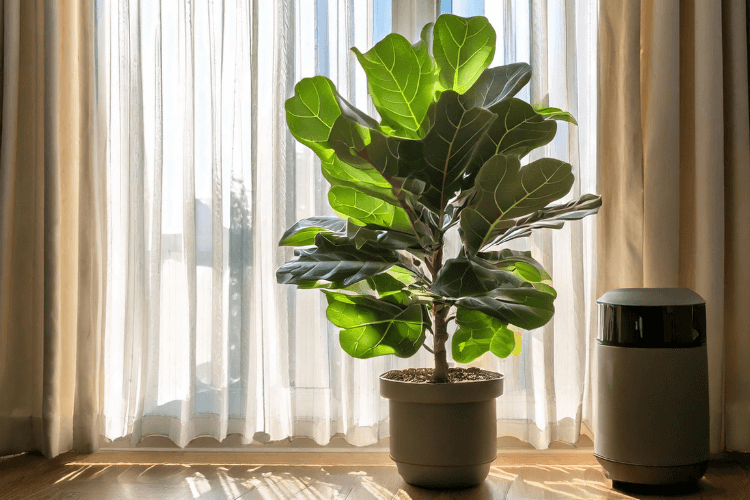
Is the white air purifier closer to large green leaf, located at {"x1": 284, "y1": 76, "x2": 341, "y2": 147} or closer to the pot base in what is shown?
the pot base

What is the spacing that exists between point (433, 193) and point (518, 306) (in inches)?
10.9

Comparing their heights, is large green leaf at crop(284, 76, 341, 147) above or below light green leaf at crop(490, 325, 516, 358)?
above

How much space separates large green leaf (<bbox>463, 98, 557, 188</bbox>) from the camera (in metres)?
1.19

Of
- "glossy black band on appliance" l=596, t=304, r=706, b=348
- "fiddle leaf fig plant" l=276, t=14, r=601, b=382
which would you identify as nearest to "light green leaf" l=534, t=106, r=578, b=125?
"fiddle leaf fig plant" l=276, t=14, r=601, b=382

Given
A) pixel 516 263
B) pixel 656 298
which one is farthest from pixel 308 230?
pixel 656 298

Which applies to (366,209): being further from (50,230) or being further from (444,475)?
(50,230)

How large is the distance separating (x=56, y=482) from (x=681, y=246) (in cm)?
160

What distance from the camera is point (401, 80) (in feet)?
4.04

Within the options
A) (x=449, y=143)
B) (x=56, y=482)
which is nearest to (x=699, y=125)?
(x=449, y=143)

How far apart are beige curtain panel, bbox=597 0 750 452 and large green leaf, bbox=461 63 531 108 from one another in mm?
445

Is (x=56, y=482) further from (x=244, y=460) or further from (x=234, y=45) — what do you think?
(x=234, y=45)

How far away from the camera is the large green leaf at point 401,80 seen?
1.21 metres

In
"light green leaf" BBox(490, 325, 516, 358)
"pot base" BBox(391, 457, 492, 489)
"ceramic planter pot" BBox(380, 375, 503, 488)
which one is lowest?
"pot base" BBox(391, 457, 492, 489)

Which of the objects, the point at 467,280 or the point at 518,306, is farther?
the point at 518,306
